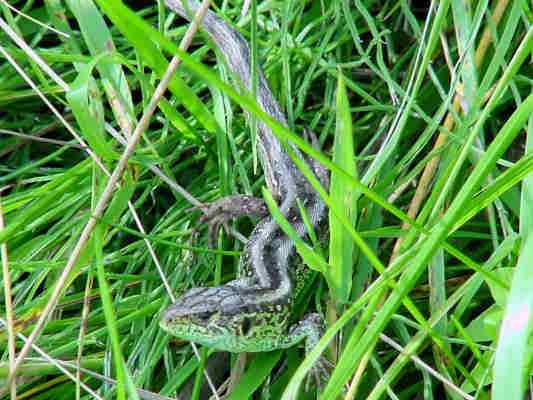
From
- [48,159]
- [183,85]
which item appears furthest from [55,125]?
[183,85]

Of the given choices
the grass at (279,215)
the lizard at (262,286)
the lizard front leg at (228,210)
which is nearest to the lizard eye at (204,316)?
the lizard at (262,286)

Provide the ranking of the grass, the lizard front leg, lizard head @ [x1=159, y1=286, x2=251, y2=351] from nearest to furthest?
the grass < lizard head @ [x1=159, y1=286, x2=251, y2=351] < the lizard front leg

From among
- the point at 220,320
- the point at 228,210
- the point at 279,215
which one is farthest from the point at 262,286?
the point at 279,215

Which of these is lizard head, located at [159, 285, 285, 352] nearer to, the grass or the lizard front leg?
the grass

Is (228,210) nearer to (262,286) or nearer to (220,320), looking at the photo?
(262,286)

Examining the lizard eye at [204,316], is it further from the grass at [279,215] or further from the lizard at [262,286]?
the grass at [279,215]

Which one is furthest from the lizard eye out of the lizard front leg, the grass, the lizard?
the lizard front leg

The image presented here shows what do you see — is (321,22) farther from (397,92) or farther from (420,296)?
(420,296)
